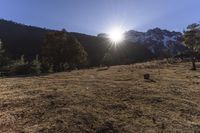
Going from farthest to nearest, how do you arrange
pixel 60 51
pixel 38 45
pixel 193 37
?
1. pixel 38 45
2. pixel 60 51
3. pixel 193 37

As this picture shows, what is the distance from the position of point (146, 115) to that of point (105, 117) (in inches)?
84.4

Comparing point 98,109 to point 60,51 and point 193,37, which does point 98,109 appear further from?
A: point 60,51

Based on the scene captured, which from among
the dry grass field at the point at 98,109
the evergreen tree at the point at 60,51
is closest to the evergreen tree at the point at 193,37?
the evergreen tree at the point at 60,51

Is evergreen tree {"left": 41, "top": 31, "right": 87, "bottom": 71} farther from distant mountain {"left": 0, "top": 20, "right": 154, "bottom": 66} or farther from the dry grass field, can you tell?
distant mountain {"left": 0, "top": 20, "right": 154, "bottom": 66}

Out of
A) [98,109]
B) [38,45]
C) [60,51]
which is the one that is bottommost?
[98,109]

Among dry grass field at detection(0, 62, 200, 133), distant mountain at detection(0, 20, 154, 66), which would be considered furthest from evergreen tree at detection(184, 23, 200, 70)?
distant mountain at detection(0, 20, 154, 66)

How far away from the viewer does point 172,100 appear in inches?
A: 817

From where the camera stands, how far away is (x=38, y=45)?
15662 centimetres

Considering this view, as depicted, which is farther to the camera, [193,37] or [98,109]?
[193,37]

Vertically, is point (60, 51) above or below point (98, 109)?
above

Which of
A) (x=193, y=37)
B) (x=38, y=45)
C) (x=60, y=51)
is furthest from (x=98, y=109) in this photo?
(x=38, y=45)

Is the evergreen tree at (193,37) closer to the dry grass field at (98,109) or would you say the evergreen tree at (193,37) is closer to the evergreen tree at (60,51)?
the evergreen tree at (60,51)

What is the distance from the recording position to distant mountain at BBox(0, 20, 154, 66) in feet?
481

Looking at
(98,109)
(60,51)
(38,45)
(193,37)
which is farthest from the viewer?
(38,45)
